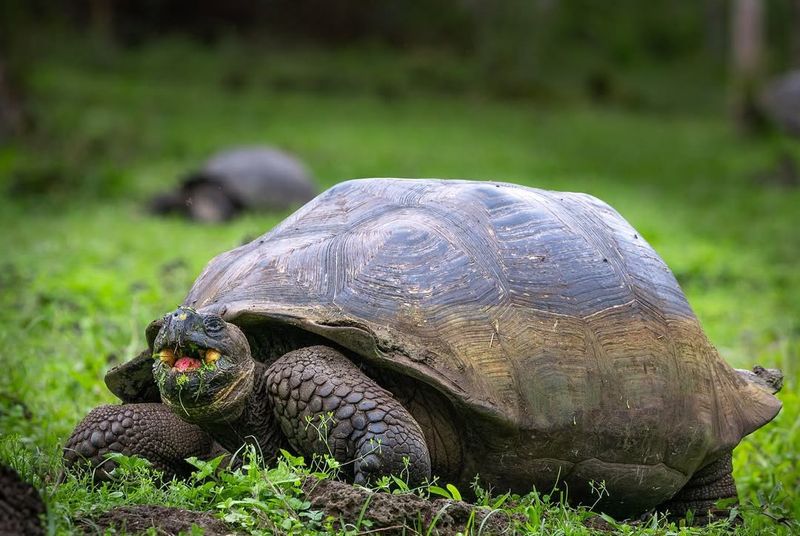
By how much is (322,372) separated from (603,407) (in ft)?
2.81

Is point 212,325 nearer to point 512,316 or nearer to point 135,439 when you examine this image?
point 135,439

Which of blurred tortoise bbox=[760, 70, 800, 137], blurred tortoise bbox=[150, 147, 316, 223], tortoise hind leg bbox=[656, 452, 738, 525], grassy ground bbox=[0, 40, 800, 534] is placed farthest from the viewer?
blurred tortoise bbox=[760, 70, 800, 137]

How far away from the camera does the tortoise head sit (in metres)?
2.87

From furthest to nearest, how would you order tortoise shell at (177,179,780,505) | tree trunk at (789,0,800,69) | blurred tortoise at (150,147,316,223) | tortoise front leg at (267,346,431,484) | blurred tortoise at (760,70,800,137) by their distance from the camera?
tree trunk at (789,0,800,69), blurred tortoise at (760,70,800,137), blurred tortoise at (150,147,316,223), tortoise shell at (177,179,780,505), tortoise front leg at (267,346,431,484)

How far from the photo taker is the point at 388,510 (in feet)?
8.67

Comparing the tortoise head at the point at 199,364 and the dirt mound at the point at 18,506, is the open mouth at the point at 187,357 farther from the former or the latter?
the dirt mound at the point at 18,506

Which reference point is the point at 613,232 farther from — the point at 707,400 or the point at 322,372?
the point at 322,372

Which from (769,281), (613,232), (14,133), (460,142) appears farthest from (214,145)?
(613,232)

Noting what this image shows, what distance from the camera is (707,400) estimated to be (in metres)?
3.51

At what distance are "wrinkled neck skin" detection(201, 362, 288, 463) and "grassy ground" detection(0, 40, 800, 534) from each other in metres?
0.27

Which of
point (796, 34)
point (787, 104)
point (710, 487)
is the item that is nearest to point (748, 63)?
point (796, 34)

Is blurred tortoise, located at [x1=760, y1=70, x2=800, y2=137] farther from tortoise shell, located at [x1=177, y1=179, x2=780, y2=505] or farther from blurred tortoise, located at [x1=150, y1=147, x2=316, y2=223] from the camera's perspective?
tortoise shell, located at [x1=177, y1=179, x2=780, y2=505]

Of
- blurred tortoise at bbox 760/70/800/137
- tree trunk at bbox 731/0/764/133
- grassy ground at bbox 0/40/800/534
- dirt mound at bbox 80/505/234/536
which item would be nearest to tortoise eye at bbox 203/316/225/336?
grassy ground at bbox 0/40/800/534

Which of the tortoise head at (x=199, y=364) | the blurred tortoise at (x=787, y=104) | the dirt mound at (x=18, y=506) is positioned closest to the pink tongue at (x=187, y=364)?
the tortoise head at (x=199, y=364)
